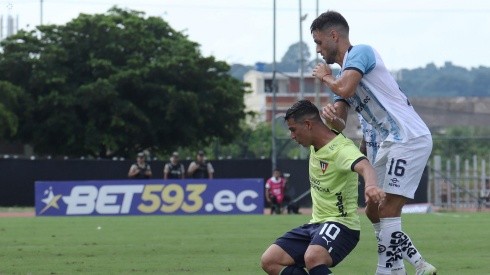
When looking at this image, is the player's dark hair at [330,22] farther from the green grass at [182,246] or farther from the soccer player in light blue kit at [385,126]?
the green grass at [182,246]

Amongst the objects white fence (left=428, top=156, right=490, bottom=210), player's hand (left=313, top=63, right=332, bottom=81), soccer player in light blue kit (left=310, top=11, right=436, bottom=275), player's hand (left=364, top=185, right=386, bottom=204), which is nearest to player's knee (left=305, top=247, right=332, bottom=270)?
player's hand (left=364, top=185, right=386, bottom=204)

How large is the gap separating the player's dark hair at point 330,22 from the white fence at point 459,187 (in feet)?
94.5

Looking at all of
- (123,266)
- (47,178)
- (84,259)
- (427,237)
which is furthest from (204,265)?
(47,178)

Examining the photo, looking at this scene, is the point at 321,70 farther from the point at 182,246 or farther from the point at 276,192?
the point at 276,192

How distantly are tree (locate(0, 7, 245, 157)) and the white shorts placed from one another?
150 feet

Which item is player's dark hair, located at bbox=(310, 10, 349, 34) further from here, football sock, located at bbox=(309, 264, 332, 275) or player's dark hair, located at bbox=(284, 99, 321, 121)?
football sock, located at bbox=(309, 264, 332, 275)

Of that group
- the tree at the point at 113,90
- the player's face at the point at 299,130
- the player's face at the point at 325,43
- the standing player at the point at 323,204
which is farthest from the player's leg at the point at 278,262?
the tree at the point at 113,90

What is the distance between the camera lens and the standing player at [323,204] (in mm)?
9438

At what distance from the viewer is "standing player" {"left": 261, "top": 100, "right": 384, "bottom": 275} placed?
31.0ft

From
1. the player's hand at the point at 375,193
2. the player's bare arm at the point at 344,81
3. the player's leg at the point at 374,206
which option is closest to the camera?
the player's hand at the point at 375,193

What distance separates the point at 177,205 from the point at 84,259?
19.0 metres

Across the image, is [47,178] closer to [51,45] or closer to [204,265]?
[51,45]

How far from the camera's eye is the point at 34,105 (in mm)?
56812

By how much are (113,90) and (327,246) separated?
156 feet
